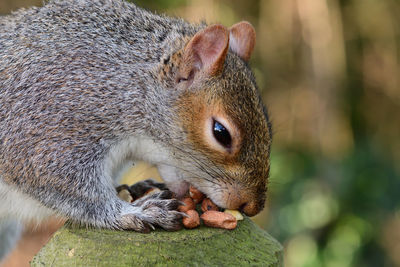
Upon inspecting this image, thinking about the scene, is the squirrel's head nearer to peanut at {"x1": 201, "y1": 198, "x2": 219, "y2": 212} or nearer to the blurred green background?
peanut at {"x1": 201, "y1": 198, "x2": 219, "y2": 212}

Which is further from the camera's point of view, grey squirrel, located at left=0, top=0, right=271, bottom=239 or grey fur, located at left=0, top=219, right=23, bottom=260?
grey fur, located at left=0, top=219, right=23, bottom=260

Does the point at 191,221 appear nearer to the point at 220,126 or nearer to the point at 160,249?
the point at 160,249

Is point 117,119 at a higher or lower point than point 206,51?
lower

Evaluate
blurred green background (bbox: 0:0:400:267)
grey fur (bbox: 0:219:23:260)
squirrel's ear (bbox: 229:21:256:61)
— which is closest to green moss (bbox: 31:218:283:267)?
squirrel's ear (bbox: 229:21:256:61)

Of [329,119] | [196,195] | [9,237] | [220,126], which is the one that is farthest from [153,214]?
[329,119]

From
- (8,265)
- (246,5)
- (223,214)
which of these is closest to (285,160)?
(246,5)

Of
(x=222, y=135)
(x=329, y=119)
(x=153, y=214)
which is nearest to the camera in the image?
(x=153, y=214)
